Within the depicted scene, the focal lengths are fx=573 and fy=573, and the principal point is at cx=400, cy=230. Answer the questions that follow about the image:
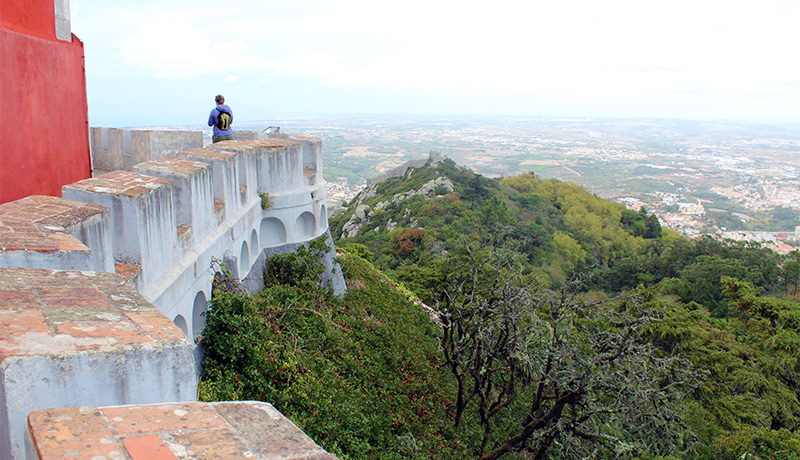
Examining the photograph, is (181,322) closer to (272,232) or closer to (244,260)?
(244,260)

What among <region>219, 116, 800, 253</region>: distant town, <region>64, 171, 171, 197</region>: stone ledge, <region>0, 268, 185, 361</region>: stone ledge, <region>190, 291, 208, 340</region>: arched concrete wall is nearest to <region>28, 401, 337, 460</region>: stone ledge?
<region>0, 268, 185, 361</region>: stone ledge

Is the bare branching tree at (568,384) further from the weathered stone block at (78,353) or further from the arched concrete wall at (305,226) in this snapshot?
the weathered stone block at (78,353)

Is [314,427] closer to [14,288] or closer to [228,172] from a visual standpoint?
[228,172]

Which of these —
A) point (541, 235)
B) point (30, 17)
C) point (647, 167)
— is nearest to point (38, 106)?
point (30, 17)

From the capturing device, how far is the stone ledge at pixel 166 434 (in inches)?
68.9

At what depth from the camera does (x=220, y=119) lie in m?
10.4

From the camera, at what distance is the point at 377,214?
41.3 meters

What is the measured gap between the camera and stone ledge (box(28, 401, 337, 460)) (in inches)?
68.9

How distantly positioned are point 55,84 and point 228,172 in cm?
251

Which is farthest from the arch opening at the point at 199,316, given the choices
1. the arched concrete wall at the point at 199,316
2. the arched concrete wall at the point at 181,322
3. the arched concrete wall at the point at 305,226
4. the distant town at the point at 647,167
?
the distant town at the point at 647,167

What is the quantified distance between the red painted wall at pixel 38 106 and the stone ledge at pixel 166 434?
5427mm

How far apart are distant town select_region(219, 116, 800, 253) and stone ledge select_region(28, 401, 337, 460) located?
4826 centimetres

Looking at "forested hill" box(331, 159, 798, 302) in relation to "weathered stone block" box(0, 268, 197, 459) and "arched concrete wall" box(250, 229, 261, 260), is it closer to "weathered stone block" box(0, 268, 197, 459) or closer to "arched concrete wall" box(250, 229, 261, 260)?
"arched concrete wall" box(250, 229, 261, 260)

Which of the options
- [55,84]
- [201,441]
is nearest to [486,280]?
[55,84]
